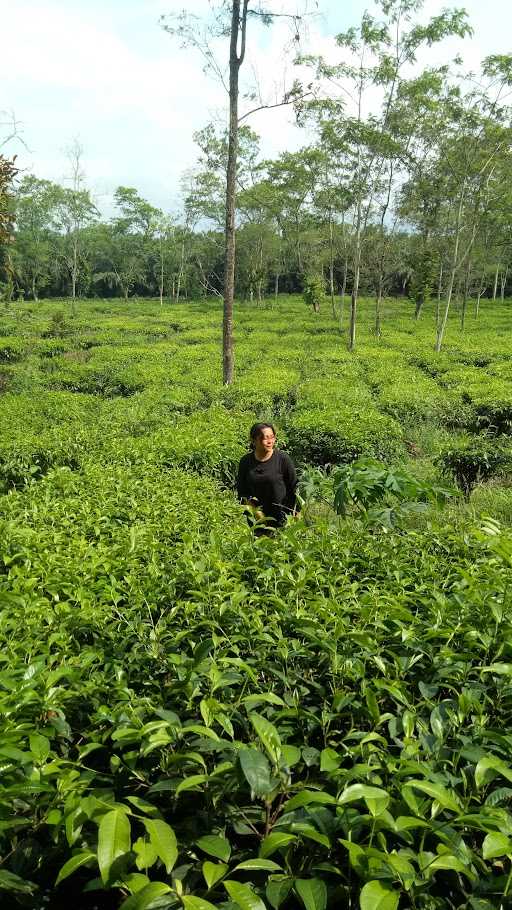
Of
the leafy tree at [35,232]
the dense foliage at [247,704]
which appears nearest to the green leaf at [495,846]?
the dense foliage at [247,704]

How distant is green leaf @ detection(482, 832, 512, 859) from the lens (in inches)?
42.9

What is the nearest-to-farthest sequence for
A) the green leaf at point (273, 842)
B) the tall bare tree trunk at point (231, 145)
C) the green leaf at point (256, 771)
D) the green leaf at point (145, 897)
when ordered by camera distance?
the green leaf at point (145, 897), the green leaf at point (273, 842), the green leaf at point (256, 771), the tall bare tree trunk at point (231, 145)

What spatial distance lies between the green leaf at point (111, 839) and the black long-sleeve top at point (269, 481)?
3422 mm

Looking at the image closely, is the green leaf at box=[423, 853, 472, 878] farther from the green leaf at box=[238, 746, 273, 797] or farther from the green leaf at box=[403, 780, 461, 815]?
the green leaf at box=[238, 746, 273, 797]

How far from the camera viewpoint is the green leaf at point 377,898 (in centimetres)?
103

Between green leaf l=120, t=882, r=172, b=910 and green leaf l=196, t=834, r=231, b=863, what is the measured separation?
134 mm

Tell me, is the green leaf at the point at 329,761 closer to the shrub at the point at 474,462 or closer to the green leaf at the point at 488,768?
the green leaf at the point at 488,768

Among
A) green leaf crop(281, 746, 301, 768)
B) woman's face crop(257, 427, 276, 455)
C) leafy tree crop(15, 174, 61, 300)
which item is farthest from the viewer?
leafy tree crop(15, 174, 61, 300)

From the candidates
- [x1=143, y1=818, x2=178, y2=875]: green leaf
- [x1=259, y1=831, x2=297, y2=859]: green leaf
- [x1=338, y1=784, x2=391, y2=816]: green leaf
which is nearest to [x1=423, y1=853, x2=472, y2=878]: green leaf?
[x1=338, y1=784, x2=391, y2=816]: green leaf

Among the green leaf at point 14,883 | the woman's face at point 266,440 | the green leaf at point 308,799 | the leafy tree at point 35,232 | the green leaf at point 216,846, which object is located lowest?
the green leaf at point 14,883

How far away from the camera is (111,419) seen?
820 cm

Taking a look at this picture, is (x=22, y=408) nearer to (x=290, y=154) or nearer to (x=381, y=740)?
(x=381, y=740)

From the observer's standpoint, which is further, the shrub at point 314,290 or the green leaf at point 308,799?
the shrub at point 314,290

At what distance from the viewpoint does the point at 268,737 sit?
1353mm
